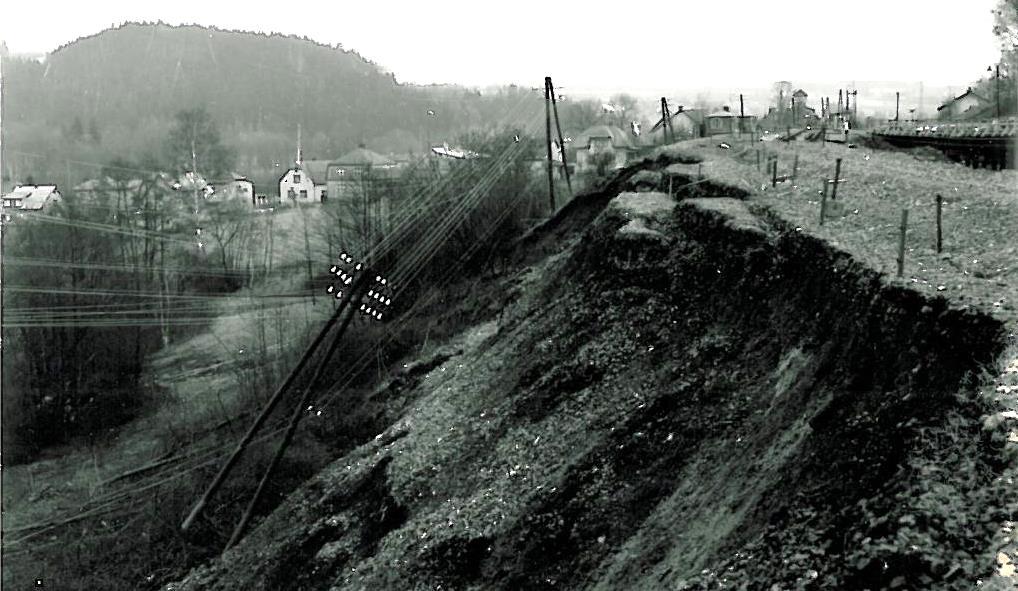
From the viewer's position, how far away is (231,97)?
100438mm

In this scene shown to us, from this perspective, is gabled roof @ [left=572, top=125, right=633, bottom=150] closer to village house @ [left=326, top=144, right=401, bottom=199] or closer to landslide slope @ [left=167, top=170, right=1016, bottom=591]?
village house @ [left=326, top=144, right=401, bottom=199]

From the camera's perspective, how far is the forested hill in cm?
7219

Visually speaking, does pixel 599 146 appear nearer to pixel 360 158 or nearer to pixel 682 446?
pixel 360 158

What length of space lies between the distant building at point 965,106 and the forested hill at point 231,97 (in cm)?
2806

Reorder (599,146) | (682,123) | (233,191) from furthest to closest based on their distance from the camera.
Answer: (682,123) → (599,146) → (233,191)

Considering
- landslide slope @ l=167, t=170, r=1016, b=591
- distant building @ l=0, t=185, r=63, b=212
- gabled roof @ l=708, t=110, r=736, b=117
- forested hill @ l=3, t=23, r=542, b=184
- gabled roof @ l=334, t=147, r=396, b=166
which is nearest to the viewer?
landslide slope @ l=167, t=170, r=1016, b=591

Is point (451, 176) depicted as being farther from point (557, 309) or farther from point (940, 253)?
point (940, 253)

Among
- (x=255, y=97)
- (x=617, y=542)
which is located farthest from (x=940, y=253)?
(x=255, y=97)

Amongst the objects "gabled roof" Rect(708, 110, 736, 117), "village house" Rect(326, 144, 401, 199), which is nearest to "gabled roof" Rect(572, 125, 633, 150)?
"gabled roof" Rect(708, 110, 736, 117)

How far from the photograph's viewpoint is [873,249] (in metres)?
12.8

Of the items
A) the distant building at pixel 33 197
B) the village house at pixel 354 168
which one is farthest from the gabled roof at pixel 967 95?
the distant building at pixel 33 197

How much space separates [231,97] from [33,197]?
60.1 m

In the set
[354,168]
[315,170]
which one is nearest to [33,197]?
[354,168]

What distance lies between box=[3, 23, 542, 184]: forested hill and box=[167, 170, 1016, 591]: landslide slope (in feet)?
167
